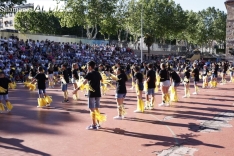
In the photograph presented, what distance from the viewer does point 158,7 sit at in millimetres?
65188

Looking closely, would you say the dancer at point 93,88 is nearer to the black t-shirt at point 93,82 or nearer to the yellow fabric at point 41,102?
the black t-shirt at point 93,82

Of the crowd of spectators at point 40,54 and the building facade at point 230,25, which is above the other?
the building facade at point 230,25

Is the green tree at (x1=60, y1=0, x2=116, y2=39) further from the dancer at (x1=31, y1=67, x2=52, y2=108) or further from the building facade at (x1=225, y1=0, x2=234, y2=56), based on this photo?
the dancer at (x1=31, y1=67, x2=52, y2=108)

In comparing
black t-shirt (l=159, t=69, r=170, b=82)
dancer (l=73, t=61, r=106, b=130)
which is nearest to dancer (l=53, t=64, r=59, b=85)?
black t-shirt (l=159, t=69, r=170, b=82)

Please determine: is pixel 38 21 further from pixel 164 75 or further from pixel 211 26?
pixel 164 75

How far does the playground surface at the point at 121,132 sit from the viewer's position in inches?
316

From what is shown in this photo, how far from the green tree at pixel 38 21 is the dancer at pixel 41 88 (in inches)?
2408

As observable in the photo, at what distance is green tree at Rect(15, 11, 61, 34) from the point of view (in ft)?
241

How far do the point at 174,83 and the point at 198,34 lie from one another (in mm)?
69725

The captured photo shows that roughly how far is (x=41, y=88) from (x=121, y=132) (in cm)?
545

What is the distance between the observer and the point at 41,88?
13.9 m

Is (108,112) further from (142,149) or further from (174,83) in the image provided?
(142,149)

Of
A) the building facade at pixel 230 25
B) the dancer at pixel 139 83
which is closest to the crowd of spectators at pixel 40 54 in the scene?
the dancer at pixel 139 83

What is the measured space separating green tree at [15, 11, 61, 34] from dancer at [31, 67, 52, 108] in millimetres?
61161
